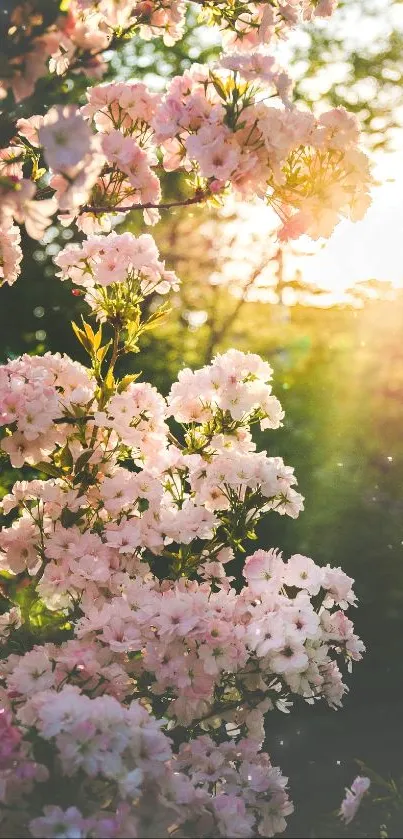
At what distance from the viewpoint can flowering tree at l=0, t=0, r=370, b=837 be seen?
1891 mm

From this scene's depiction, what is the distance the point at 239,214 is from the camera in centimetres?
609

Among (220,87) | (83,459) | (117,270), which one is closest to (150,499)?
(83,459)

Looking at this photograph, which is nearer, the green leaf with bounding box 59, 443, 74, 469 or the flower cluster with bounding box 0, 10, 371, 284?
the flower cluster with bounding box 0, 10, 371, 284

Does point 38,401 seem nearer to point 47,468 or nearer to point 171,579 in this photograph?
point 47,468

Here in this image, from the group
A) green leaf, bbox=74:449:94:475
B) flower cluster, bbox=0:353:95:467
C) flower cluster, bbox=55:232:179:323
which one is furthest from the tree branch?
green leaf, bbox=74:449:94:475

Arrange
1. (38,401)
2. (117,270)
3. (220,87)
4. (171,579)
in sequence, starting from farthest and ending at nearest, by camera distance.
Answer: (171,579) < (117,270) < (38,401) < (220,87)

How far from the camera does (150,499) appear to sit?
2.64 metres

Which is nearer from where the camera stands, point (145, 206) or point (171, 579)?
point (145, 206)

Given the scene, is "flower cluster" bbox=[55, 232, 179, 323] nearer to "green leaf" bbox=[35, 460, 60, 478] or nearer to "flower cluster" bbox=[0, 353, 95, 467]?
"flower cluster" bbox=[0, 353, 95, 467]

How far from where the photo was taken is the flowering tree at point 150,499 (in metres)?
1.89

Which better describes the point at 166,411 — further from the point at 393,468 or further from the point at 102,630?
the point at 393,468

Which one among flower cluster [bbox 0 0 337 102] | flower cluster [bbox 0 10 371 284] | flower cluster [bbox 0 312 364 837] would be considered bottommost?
flower cluster [bbox 0 312 364 837]

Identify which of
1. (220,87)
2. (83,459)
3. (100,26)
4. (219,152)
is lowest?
(83,459)

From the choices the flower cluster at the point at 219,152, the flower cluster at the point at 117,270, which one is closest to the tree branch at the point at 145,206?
the flower cluster at the point at 219,152
